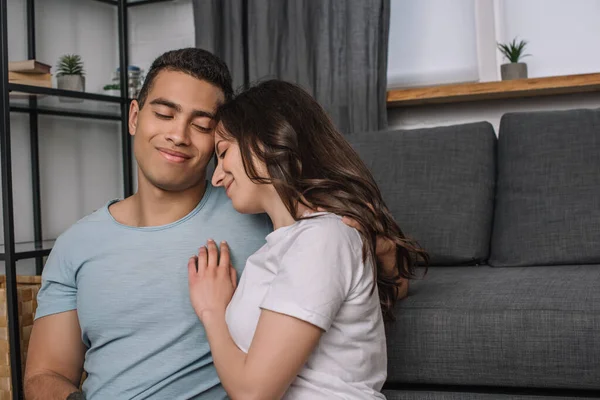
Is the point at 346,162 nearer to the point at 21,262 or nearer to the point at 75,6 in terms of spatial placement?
the point at 21,262

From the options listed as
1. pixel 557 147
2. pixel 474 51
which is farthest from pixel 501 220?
pixel 474 51

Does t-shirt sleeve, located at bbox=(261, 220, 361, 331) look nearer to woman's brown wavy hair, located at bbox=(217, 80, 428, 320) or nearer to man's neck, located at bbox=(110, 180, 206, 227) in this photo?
woman's brown wavy hair, located at bbox=(217, 80, 428, 320)

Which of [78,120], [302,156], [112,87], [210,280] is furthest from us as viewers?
[78,120]

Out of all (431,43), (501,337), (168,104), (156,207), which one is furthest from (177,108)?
(431,43)

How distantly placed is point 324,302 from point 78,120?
2434 millimetres

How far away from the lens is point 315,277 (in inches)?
40.1

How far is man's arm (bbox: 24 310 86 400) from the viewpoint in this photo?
1.40 metres

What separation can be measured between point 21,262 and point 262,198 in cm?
212

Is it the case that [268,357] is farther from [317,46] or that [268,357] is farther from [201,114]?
[317,46]

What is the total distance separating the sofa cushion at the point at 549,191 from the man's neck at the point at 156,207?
0.99m

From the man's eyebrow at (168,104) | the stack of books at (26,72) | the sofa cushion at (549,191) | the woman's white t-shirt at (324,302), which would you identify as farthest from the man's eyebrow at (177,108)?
the stack of books at (26,72)

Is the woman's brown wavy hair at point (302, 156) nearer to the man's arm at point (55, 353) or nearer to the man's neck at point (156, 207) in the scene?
the man's neck at point (156, 207)

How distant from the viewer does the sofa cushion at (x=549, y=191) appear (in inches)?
77.7

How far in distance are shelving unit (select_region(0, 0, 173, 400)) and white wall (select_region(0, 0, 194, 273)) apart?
0.12 feet
